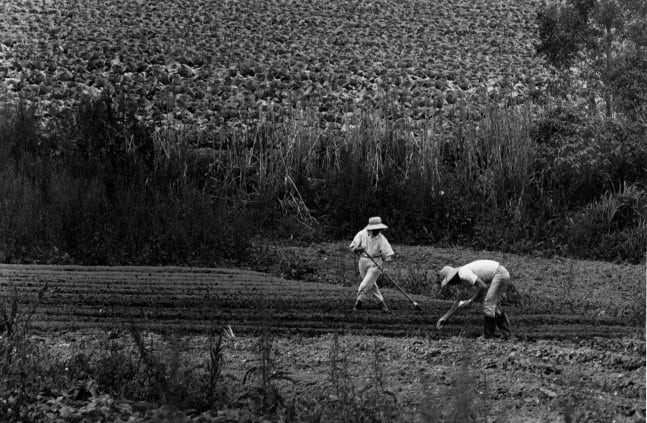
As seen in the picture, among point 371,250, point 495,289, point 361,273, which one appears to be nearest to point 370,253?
point 371,250

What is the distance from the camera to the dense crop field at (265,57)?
27.0 metres

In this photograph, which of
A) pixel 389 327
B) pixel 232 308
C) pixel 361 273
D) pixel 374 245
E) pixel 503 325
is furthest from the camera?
pixel 232 308

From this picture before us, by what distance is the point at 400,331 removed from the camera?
11.5m

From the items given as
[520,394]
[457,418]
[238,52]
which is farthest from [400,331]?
[238,52]

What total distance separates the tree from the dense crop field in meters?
4.95

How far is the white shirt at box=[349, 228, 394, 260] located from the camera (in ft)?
40.0

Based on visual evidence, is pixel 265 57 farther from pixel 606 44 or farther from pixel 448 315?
pixel 448 315

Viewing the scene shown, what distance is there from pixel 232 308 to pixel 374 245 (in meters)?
2.11

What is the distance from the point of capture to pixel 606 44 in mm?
20203

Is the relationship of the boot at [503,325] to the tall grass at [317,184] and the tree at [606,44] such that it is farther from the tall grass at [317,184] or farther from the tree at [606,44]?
the tree at [606,44]

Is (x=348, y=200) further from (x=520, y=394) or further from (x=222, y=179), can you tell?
(x=520, y=394)

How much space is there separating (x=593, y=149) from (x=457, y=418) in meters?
15.2

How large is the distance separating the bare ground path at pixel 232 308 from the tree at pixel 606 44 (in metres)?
7.38

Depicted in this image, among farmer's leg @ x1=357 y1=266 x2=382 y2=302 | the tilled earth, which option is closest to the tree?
the tilled earth
